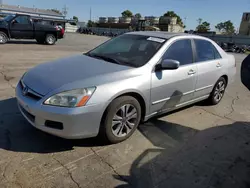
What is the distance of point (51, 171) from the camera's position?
270cm

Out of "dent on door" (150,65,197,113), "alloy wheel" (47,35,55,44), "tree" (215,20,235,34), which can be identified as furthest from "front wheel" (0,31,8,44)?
"tree" (215,20,235,34)

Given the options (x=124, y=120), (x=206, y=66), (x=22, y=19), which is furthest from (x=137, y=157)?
(x=22, y=19)

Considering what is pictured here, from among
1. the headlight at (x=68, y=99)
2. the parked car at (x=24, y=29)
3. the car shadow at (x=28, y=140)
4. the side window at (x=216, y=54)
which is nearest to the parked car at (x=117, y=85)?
the headlight at (x=68, y=99)

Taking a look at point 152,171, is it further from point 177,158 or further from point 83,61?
point 83,61

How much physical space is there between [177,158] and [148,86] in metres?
1.07

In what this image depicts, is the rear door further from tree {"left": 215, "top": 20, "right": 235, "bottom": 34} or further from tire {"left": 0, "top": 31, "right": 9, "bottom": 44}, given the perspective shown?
tree {"left": 215, "top": 20, "right": 235, "bottom": 34}

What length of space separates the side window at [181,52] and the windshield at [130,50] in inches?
7.7

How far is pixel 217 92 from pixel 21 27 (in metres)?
13.4

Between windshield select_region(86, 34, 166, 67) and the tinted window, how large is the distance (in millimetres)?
958

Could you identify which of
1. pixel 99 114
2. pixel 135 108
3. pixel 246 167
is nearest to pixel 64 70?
pixel 99 114

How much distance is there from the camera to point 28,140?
3.28 m

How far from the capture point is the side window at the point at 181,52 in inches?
154

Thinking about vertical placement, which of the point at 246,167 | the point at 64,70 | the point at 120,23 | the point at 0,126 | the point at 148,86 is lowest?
the point at 246,167

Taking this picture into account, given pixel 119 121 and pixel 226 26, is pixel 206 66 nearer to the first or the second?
pixel 119 121
